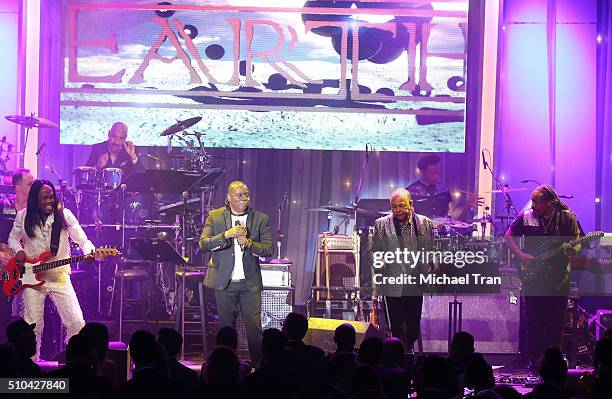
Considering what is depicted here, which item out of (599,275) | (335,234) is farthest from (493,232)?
(335,234)

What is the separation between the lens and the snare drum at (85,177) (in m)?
12.0

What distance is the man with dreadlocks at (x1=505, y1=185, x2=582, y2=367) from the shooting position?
32.0ft

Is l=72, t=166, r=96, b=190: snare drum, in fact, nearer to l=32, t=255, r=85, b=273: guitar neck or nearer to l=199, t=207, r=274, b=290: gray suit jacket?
l=32, t=255, r=85, b=273: guitar neck

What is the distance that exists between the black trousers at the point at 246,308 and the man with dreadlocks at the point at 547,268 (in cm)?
303

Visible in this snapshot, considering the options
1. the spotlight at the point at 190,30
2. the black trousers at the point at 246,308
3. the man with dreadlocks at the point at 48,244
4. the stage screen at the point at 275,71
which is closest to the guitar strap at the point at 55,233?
the man with dreadlocks at the point at 48,244

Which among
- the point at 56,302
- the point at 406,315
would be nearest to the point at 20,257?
the point at 56,302

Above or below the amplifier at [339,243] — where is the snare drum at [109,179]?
above

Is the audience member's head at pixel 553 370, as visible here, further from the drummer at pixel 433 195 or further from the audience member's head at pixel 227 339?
the drummer at pixel 433 195

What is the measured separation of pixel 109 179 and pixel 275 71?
3.10 meters

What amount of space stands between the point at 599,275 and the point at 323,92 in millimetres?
4883

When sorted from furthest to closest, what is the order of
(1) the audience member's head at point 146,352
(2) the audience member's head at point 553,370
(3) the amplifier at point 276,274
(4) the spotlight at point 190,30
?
1. (4) the spotlight at point 190,30
2. (3) the amplifier at point 276,274
3. (2) the audience member's head at point 553,370
4. (1) the audience member's head at point 146,352

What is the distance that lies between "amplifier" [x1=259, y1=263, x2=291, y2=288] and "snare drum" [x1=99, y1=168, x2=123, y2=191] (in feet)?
8.23

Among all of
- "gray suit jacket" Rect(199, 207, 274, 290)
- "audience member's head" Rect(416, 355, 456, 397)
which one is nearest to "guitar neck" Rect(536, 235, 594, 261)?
"gray suit jacket" Rect(199, 207, 274, 290)

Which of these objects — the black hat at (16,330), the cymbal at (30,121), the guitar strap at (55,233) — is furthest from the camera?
the cymbal at (30,121)
